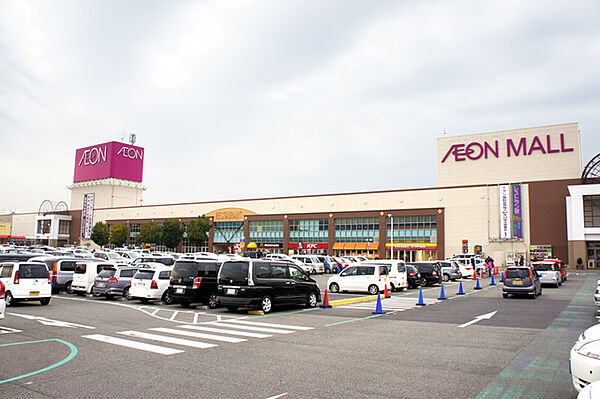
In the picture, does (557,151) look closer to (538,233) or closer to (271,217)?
(538,233)

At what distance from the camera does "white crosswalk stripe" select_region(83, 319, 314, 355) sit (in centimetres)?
1006

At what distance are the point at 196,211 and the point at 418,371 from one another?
87.7 metres

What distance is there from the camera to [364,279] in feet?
79.2

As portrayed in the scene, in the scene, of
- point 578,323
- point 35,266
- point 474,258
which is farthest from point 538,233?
point 35,266

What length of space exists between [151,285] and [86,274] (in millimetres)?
5326

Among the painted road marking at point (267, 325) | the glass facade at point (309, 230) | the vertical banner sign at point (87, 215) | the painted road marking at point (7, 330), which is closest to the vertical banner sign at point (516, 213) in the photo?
the glass facade at point (309, 230)

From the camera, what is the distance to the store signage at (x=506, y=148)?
A: 231 feet

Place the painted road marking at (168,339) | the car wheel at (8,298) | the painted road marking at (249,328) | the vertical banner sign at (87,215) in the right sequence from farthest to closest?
the vertical banner sign at (87,215) < the car wheel at (8,298) < the painted road marking at (249,328) < the painted road marking at (168,339)

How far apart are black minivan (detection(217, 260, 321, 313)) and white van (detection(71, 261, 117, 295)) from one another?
865 centimetres

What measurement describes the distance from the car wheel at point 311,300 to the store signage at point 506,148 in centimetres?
6525

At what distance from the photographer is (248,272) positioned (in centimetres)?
1593

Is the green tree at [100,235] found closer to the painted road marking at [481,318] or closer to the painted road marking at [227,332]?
the painted road marking at [227,332]

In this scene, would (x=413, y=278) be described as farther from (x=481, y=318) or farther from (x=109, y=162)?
(x=109, y=162)

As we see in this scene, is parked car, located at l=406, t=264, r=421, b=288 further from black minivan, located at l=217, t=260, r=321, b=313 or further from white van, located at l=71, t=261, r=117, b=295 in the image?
white van, located at l=71, t=261, r=117, b=295
